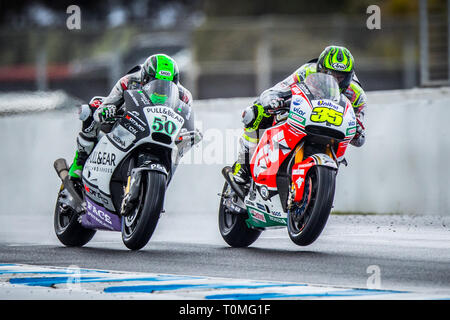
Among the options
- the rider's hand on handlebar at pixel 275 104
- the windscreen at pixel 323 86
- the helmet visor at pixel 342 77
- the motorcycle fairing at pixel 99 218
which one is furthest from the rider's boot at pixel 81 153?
the helmet visor at pixel 342 77

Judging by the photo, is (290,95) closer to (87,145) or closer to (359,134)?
(359,134)

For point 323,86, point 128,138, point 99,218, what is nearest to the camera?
point 323,86

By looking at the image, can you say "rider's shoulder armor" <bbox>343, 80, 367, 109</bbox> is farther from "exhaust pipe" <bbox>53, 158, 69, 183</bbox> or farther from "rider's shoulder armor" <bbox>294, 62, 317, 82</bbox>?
"exhaust pipe" <bbox>53, 158, 69, 183</bbox>

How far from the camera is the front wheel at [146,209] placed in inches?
313

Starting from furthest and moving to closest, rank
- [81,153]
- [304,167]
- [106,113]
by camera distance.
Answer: [81,153] < [106,113] < [304,167]

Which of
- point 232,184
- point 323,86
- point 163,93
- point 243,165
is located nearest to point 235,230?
point 232,184

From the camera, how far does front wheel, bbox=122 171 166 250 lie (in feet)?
26.1

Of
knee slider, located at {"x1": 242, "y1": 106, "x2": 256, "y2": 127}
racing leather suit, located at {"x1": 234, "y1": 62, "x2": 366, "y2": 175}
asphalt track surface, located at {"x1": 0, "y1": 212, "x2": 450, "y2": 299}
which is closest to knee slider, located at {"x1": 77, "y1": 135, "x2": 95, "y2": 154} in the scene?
asphalt track surface, located at {"x1": 0, "y1": 212, "x2": 450, "y2": 299}

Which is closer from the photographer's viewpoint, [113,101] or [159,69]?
[159,69]

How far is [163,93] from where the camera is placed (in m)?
8.48

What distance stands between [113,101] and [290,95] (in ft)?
4.83

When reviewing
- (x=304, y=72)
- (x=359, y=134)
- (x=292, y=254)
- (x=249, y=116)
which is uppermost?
(x=304, y=72)

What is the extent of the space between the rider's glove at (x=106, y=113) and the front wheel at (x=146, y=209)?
2.59ft
